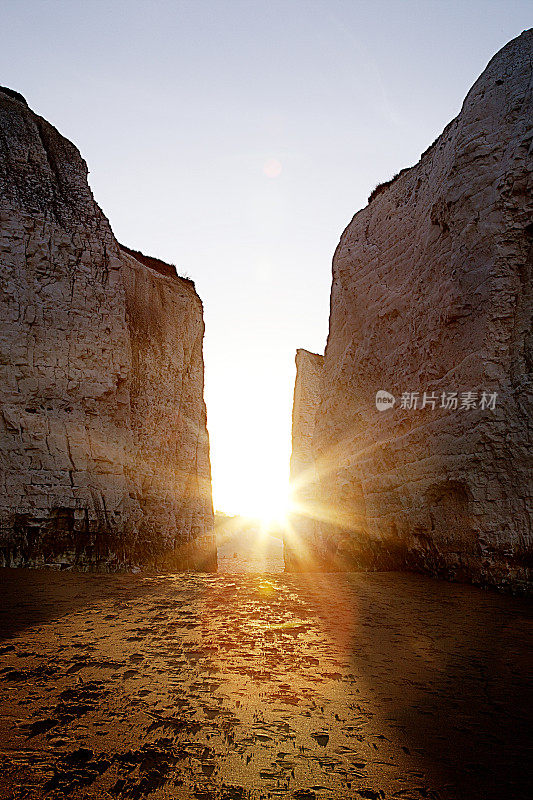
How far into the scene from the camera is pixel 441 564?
21.0 feet

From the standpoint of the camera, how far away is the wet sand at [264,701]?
192 cm

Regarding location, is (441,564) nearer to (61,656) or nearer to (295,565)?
(61,656)

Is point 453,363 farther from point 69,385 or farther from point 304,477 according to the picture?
point 304,477

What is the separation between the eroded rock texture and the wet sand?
1.54m

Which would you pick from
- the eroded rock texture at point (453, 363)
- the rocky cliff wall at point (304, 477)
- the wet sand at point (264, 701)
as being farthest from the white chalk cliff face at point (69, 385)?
the eroded rock texture at point (453, 363)

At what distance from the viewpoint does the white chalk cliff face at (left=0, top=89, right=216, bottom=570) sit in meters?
7.58

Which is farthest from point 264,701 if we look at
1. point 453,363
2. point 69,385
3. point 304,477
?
point 304,477

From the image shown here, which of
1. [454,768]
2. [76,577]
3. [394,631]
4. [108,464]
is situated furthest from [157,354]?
[454,768]

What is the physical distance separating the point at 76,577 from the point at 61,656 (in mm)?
4026

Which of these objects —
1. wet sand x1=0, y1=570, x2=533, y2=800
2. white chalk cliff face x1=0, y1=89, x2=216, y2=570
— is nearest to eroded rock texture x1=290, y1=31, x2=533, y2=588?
wet sand x1=0, y1=570, x2=533, y2=800

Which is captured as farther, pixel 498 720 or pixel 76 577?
pixel 76 577

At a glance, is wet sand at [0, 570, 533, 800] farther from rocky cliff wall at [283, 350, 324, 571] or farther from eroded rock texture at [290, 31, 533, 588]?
rocky cliff wall at [283, 350, 324, 571]

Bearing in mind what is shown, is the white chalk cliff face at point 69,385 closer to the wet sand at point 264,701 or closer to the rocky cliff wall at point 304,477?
the wet sand at point 264,701

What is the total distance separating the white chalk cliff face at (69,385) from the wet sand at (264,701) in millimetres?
2869
